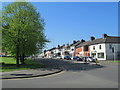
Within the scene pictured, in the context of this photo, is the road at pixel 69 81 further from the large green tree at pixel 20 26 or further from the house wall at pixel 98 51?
the house wall at pixel 98 51

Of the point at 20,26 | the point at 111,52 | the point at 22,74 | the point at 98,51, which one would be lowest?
the point at 22,74

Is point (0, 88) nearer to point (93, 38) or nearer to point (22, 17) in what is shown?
point (22, 17)

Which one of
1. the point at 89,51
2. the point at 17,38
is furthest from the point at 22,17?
the point at 89,51

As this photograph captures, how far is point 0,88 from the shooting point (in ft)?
29.9

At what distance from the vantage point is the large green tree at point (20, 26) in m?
22.1

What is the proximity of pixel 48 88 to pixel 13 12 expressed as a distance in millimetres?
17631

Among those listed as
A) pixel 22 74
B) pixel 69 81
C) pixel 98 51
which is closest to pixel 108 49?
pixel 98 51

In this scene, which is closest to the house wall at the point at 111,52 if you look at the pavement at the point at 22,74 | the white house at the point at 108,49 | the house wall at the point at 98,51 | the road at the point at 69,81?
the white house at the point at 108,49

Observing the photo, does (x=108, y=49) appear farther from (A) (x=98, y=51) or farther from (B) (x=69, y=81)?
(B) (x=69, y=81)

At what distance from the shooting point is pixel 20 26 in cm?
2169

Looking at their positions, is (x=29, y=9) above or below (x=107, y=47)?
above

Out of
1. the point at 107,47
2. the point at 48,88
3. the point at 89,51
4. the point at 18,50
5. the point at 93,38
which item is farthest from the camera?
the point at 93,38

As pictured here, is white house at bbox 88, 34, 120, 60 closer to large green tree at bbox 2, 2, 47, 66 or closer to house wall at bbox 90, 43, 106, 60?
house wall at bbox 90, 43, 106, 60

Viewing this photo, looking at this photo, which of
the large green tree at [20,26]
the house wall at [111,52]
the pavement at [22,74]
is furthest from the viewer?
the house wall at [111,52]
